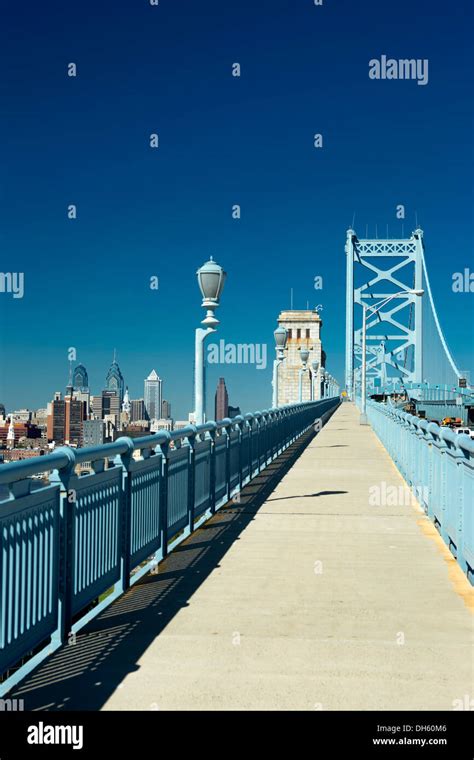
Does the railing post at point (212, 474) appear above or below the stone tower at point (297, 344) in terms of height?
below

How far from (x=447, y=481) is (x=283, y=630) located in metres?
3.27

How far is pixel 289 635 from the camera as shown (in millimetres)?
5551

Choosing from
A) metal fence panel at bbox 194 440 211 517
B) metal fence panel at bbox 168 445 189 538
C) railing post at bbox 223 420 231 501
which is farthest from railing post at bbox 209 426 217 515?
metal fence panel at bbox 168 445 189 538

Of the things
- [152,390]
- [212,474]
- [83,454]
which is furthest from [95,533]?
[152,390]

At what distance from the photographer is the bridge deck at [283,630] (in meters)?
4.45

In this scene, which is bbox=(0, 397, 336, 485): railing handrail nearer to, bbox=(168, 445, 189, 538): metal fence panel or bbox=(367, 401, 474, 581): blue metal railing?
bbox=(168, 445, 189, 538): metal fence panel

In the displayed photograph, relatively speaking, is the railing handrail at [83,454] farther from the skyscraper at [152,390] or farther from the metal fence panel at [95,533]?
the skyscraper at [152,390]

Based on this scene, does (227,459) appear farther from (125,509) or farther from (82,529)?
(82,529)

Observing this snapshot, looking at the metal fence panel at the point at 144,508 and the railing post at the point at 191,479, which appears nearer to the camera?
the metal fence panel at the point at 144,508

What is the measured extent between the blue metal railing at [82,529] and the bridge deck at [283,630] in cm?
17

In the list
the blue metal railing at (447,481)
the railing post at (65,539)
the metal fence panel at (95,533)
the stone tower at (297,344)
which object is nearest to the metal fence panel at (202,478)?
the blue metal railing at (447,481)
